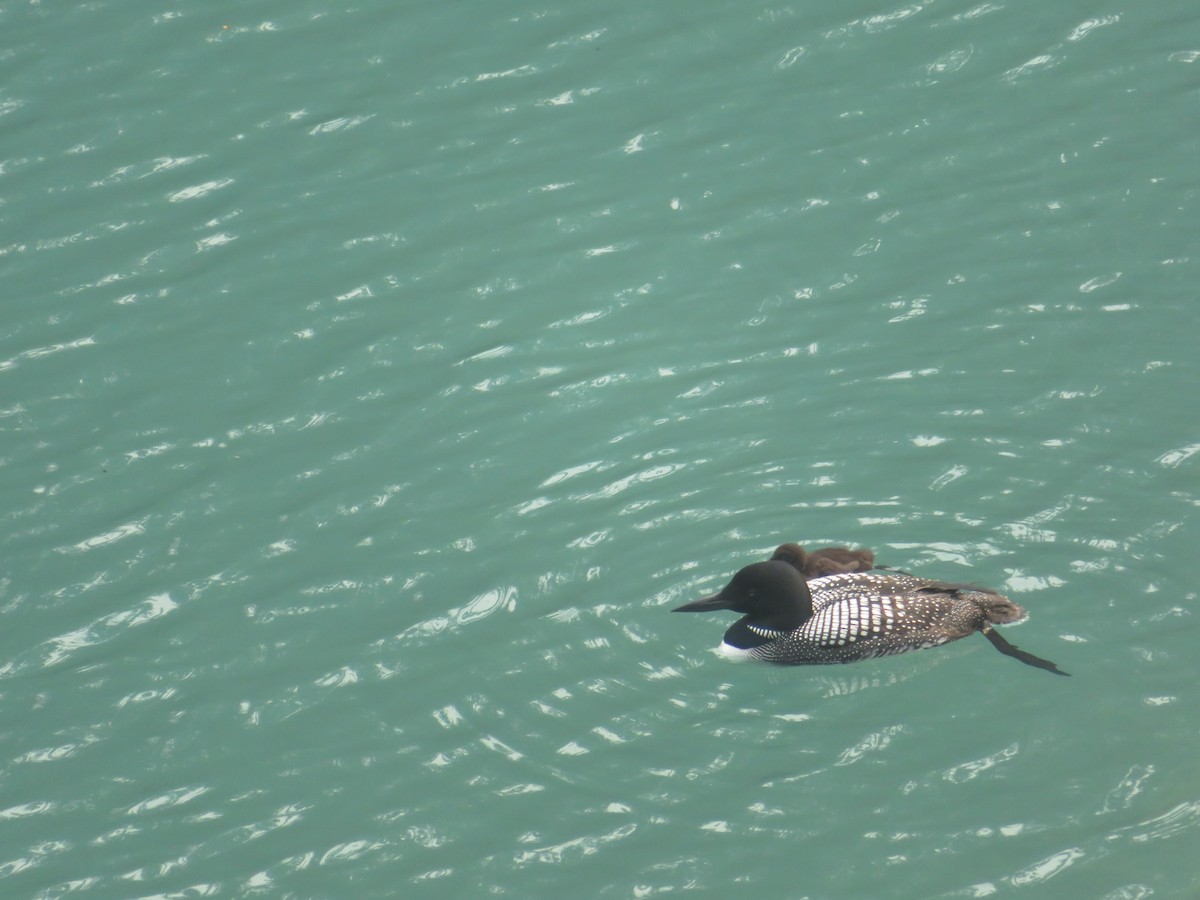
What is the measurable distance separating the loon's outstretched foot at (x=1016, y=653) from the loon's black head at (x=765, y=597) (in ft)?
2.33

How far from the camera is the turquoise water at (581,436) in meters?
5.34

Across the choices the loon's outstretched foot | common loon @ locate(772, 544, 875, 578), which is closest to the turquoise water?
the loon's outstretched foot

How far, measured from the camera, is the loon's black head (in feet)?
19.3

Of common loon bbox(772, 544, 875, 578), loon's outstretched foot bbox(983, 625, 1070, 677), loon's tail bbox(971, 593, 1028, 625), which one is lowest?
loon's outstretched foot bbox(983, 625, 1070, 677)

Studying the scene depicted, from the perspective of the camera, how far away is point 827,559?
6.18 metres

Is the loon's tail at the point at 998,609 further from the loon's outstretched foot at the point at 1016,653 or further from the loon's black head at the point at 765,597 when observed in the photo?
the loon's black head at the point at 765,597

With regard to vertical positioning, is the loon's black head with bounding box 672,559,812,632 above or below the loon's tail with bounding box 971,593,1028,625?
above

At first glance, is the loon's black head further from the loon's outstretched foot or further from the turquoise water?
the loon's outstretched foot

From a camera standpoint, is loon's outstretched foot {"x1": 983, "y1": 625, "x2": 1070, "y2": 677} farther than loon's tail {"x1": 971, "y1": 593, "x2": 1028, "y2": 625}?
No

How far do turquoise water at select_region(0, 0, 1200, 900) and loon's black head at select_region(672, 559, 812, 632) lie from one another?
0.52 ft

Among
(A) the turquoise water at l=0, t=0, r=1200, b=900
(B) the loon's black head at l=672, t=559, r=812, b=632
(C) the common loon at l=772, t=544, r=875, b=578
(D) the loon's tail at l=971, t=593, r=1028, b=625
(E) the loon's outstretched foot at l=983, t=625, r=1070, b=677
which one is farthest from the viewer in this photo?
(C) the common loon at l=772, t=544, r=875, b=578

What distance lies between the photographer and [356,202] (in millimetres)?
8305

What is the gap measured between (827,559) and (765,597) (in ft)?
1.42

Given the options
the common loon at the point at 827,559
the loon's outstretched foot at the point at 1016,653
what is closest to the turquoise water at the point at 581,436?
the loon's outstretched foot at the point at 1016,653
